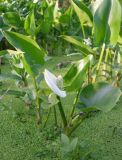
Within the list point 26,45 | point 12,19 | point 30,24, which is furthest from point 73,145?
point 12,19

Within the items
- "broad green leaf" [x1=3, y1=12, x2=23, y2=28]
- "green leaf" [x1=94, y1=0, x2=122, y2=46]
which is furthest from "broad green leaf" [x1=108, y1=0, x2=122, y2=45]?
"broad green leaf" [x1=3, y1=12, x2=23, y2=28]

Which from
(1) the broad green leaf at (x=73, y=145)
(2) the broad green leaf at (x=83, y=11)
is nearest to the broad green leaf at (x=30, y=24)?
(2) the broad green leaf at (x=83, y=11)

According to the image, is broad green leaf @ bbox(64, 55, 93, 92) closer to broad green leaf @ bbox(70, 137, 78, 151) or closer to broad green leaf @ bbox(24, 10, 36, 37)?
broad green leaf @ bbox(70, 137, 78, 151)

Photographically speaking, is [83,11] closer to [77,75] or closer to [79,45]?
[79,45]

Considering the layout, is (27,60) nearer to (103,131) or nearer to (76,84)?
(76,84)

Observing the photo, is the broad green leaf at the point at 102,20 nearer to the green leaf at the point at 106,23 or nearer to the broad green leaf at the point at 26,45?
the green leaf at the point at 106,23

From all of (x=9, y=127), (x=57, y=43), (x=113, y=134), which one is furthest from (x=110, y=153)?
(x=57, y=43)

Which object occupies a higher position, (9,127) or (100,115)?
(9,127)
